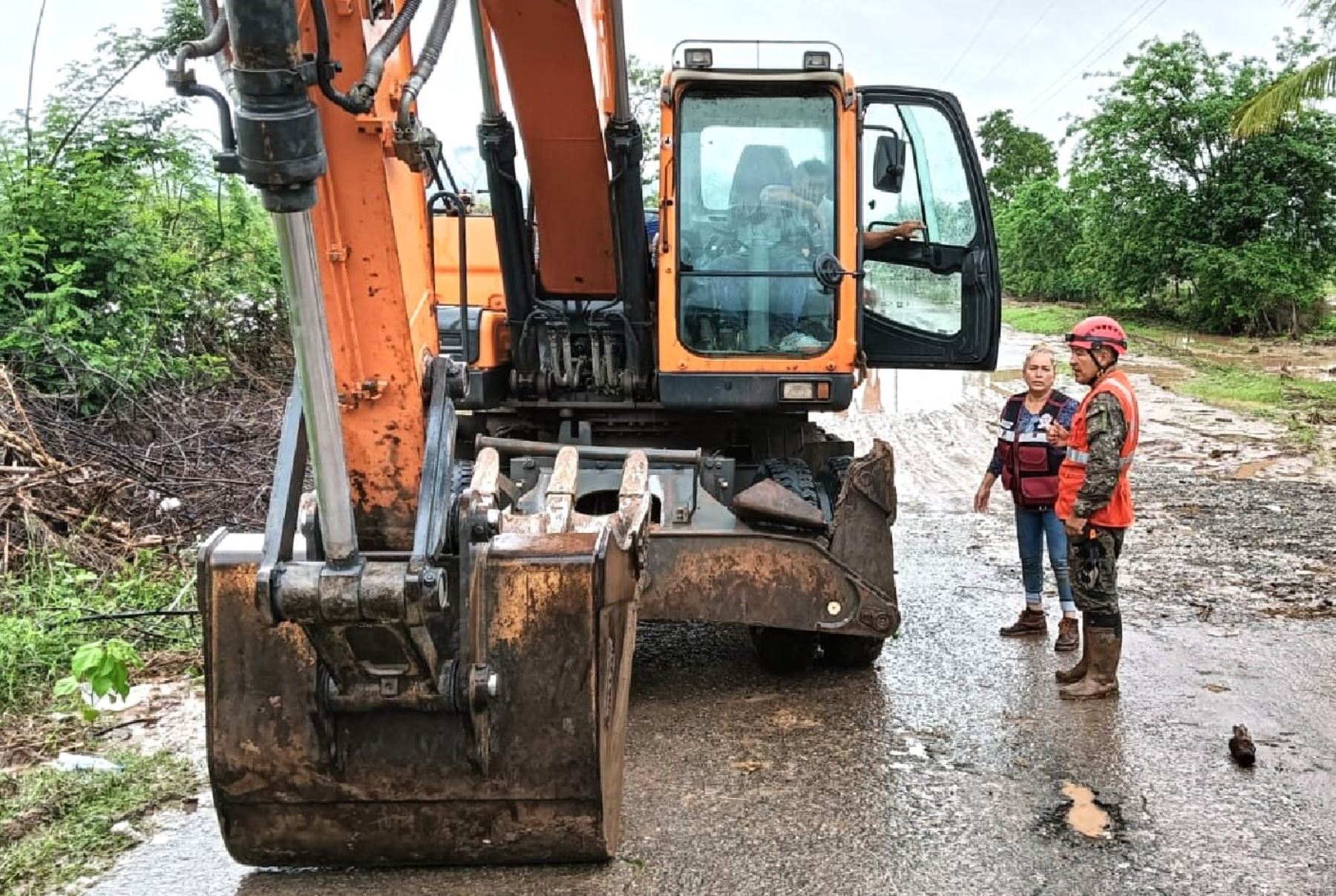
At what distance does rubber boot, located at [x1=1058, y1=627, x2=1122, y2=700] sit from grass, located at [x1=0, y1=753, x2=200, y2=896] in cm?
354

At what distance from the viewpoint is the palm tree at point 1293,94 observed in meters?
15.0

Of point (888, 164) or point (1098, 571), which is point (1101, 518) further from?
point (888, 164)

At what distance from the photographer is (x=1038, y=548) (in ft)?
20.9

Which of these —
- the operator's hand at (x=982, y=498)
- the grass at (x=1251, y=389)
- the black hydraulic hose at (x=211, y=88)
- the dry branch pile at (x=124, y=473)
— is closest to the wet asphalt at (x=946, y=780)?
the operator's hand at (x=982, y=498)

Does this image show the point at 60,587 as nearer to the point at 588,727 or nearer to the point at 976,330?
the point at 588,727

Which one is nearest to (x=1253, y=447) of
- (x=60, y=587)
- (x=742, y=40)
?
(x=742, y=40)

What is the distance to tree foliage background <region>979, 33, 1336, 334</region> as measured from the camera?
974 inches

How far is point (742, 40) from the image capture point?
19.2 feet

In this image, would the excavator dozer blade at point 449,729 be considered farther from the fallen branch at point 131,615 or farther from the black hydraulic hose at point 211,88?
the fallen branch at point 131,615

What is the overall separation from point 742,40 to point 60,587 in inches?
164

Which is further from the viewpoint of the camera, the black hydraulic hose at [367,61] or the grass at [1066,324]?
the grass at [1066,324]

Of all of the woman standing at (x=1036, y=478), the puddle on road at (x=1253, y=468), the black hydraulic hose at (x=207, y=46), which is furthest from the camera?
the puddle on road at (x=1253, y=468)

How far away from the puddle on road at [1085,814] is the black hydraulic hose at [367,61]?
3.11m

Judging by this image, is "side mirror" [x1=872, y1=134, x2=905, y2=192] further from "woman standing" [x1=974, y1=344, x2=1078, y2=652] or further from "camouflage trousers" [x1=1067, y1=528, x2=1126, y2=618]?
"camouflage trousers" [x1=1067, y1=528, x2=1126, y2=618]
